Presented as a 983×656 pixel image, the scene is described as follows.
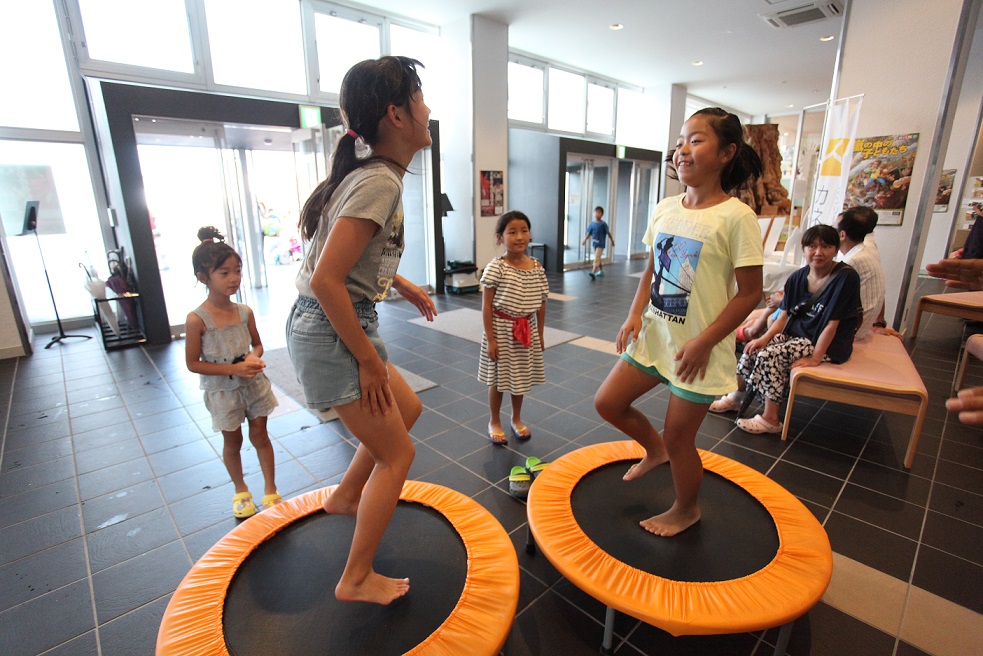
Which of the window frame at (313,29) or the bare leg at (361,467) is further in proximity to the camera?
the window frame at (313,29)

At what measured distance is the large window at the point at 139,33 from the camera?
198 inches

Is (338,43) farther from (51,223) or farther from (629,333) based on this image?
(629,333)

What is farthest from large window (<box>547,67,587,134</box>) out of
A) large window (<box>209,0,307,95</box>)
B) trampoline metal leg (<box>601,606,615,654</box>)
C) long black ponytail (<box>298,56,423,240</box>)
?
trampoline metal leg (<box>601,606,615,654</box>)

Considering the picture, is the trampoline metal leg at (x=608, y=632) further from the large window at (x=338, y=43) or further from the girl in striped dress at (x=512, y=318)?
the large window at (x=338, y=43)

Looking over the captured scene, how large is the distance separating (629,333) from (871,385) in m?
1.77

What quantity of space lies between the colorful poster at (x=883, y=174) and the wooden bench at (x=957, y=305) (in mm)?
828

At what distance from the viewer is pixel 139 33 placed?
17.2ft

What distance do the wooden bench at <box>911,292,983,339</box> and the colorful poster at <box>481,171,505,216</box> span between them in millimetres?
5784

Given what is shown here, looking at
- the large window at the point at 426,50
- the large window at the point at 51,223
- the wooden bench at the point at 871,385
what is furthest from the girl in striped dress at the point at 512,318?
the large window at the point at 426,50

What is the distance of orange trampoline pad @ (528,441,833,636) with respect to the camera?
4.34 feet

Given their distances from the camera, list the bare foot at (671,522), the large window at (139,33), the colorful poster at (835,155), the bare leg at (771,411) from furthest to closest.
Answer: the large window at (139,33), the colorful poster at (835,155), the bare leg at (771,411), the bare foot at (671,522)

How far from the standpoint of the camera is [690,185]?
158cm

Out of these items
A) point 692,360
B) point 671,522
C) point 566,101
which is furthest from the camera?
point 566,101

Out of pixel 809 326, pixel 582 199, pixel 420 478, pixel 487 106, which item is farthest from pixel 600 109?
pixel 420 478
